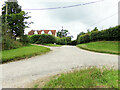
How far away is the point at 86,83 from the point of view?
5.59 feet

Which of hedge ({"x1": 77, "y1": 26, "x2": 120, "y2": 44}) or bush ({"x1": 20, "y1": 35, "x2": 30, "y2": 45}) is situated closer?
hedge ({"x1": 77, "y1": 26, "x2": 120, "y2": 44})

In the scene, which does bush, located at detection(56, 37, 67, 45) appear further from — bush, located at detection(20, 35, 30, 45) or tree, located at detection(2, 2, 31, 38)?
tree, located at detection(2, 2, 31, 38)

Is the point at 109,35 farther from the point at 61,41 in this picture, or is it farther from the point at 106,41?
the point at 61,41

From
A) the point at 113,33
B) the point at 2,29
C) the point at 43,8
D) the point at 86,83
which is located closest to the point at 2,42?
the point at 2,29

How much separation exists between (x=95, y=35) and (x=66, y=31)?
25.8m

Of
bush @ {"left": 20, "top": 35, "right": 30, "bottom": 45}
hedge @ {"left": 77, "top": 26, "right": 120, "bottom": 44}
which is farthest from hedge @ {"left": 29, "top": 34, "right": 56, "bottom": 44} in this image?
hedge @ {"left": 77, "top": 26, "right": 120, "bottom": 44}

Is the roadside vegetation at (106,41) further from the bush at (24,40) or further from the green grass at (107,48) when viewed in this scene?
the bush at (24,40)

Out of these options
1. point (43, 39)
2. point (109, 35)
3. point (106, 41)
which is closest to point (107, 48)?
point (106, 41)

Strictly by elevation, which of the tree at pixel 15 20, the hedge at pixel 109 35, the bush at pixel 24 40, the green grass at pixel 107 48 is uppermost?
the tree at pixel 15 20

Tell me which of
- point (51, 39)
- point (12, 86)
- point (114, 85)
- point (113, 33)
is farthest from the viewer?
point (51, 39)

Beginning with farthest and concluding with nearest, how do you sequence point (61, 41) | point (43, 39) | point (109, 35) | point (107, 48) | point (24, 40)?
point (61, 41), point (43, 39), point (109, 35), point (24, 40), point (107, 48)

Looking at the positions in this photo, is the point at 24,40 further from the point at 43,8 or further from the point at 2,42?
the point at 43,8

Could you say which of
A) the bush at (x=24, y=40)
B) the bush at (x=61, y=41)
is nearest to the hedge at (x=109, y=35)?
the bush at (x=61, y=41)

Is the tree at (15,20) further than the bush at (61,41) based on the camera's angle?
No
